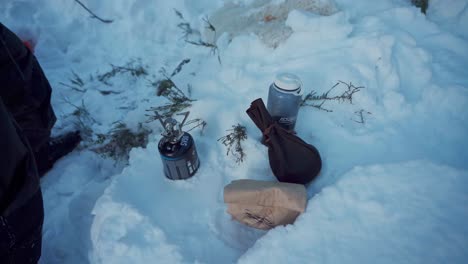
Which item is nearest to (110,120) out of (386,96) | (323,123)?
(323,123)

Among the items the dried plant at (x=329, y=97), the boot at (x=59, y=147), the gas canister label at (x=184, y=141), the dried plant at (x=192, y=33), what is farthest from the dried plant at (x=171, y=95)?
the dried plant at (x=329, y=97)

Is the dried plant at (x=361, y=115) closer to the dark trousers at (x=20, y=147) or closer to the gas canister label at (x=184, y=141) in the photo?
the gas canister label at (x=184, y=141)

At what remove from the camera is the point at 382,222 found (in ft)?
3.45

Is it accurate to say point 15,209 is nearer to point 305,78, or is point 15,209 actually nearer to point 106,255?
point 106,255

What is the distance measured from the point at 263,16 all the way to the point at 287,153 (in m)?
1.45

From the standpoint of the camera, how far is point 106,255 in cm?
117

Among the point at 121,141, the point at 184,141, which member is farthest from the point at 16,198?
the point at 121,141

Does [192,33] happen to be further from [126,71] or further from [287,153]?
[287,153]

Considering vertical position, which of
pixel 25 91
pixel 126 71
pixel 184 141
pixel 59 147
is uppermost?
pixel 25 91

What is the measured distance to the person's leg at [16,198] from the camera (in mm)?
903

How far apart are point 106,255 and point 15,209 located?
15.2 inches

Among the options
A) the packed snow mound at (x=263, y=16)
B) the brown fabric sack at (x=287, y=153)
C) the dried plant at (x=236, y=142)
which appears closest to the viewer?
the brown fabric sack at (x=287, y=153)

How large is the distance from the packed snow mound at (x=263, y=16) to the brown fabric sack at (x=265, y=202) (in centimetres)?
123

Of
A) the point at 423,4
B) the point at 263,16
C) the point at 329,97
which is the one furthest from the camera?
the point at 263,16
